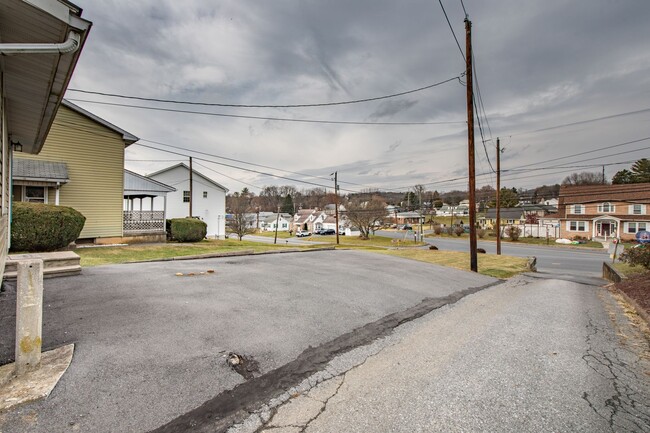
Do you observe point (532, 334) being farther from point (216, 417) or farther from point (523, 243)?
point (523, 243)

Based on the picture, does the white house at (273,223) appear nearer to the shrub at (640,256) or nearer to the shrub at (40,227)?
the shrub at (40,227)

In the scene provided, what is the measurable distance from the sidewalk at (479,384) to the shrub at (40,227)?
1233 cm

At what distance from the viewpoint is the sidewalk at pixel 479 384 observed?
2.73m

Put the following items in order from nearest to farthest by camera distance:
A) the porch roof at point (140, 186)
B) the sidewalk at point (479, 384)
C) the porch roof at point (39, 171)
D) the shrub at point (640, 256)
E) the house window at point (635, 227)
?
the sidewalk at point (479, 384) → the porch roof at point (39, 171) → the shrub at point (640, 256) → the porch roof at point (140, 186) → the house window at point (635, 227)

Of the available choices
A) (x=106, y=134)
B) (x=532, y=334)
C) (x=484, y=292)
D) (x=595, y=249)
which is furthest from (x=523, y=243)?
(x=106, y=134)

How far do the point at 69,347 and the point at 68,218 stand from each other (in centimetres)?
1066

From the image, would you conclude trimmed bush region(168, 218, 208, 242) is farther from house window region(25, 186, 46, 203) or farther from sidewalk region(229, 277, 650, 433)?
sidewalk region(229, 277, 650, 433)

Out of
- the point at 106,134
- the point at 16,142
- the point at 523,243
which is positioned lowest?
the point at 523,243

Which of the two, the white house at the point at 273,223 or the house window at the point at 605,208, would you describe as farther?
the white house at the point at 273,223

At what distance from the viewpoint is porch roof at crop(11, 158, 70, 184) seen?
1262cm

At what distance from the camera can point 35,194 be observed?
1398 cm

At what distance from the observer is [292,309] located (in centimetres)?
560

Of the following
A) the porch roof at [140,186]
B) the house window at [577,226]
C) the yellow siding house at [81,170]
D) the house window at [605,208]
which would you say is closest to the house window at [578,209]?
the house window at [577,226]

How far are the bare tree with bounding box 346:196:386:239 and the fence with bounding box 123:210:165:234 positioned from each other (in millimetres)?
35532
